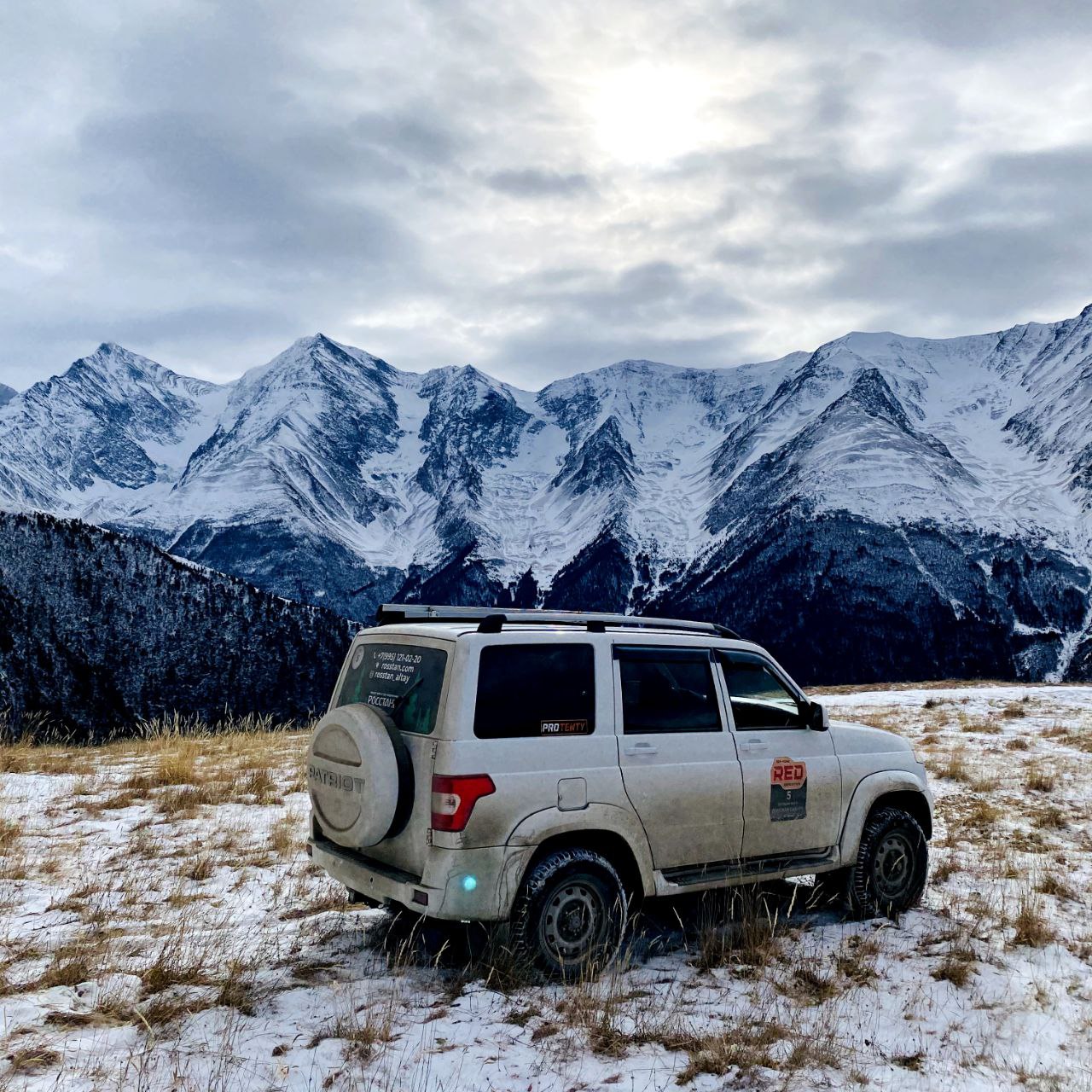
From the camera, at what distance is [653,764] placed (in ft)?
19.1

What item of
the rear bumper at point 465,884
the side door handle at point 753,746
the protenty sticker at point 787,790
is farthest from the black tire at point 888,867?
the rear bumper at point 465,884

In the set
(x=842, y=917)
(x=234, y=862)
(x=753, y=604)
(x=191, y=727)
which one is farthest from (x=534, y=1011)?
(x=753, y=604)

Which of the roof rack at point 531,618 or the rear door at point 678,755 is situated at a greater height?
the roof rack at point 531,618

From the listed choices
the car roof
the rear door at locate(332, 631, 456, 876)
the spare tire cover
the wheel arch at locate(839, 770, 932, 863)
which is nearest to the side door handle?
the car roof

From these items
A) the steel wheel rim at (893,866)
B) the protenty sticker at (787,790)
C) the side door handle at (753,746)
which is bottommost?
the steel wheel rim at (893,866)

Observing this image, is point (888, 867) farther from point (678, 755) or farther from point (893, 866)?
point (678, 755)

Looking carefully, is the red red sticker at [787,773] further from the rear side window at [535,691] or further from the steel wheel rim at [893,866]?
the rear side window at [535,691]

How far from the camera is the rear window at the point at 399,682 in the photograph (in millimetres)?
5398

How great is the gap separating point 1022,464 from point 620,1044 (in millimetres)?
224053

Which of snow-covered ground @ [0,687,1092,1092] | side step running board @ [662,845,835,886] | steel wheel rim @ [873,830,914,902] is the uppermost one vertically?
side step running board @ [662,845,835,886]

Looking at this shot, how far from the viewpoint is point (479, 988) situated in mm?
5066

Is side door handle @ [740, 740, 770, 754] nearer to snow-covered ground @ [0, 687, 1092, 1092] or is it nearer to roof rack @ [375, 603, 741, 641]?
roof rack @ [375, 603, 741, 641]

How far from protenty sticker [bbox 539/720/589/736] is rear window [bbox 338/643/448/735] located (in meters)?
0.74

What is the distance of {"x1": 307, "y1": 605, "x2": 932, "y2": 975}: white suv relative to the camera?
5137 mm
